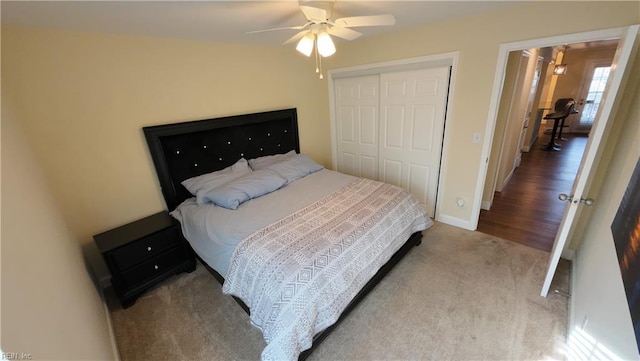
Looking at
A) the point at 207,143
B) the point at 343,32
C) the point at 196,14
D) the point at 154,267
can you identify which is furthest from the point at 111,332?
the point at 343,32

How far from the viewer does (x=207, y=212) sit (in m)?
2.24

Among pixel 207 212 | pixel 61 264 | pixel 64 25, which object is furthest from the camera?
pixel 207 212

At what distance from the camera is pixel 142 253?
6.86ft

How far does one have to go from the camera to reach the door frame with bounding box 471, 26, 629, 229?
5.80 feet

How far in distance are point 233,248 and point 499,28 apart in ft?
9.57

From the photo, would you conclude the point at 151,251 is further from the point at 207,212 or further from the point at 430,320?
the point at 430,320

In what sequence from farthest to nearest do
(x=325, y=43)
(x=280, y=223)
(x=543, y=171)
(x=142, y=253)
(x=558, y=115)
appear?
(x=558, y=115) → (x=543, y=171) → (x=142, y=253) → (x=280, y=223) → (x=325, y=43)

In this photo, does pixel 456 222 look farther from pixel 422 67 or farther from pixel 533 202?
pixel 422 67

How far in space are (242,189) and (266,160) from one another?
0.73 meters

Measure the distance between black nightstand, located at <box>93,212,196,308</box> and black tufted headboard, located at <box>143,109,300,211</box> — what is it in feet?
1.23

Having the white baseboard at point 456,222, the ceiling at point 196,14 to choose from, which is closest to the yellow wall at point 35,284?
the ceiling at point 196,14

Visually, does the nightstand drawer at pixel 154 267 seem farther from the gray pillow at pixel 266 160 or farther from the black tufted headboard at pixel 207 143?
the gray pillow at pixel 266 160

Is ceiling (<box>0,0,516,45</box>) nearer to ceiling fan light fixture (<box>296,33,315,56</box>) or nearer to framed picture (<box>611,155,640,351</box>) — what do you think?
ceiling fan light fixture (<box>296,33,315,56</box>)

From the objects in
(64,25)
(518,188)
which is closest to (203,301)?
(64,25)
